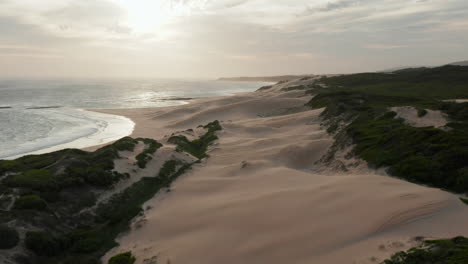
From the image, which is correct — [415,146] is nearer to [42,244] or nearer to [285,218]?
[285,218]

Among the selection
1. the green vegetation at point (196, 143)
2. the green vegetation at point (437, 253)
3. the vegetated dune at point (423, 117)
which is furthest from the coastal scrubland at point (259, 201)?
the green vegetation at point (196, 143)

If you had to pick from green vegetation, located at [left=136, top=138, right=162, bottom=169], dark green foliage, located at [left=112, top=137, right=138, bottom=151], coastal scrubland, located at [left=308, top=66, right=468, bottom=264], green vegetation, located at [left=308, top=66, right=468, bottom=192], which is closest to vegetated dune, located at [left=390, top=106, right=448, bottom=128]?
coastal scrubland, located at [left=308, top=66, right=468, bottom=264]

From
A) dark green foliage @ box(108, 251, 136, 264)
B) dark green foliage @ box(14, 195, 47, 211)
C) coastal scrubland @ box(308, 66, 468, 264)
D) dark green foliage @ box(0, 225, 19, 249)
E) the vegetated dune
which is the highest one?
the vegetated dune

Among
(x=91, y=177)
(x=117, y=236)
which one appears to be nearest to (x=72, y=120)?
(x=91, y=177)

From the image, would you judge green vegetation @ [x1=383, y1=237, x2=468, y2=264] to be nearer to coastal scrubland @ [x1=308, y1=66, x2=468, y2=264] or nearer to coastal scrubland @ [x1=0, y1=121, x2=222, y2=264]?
coastal scrubland @ [x1=308, y1=66, x2=468, y2=264]

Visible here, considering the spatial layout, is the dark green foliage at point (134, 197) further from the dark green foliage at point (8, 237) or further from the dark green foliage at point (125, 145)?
the dark green foliage at point (8, 237)

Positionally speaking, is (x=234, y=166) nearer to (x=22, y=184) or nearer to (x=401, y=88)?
(x=22, y=184)

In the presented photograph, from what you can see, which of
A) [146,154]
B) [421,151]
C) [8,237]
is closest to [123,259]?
[8,237]
